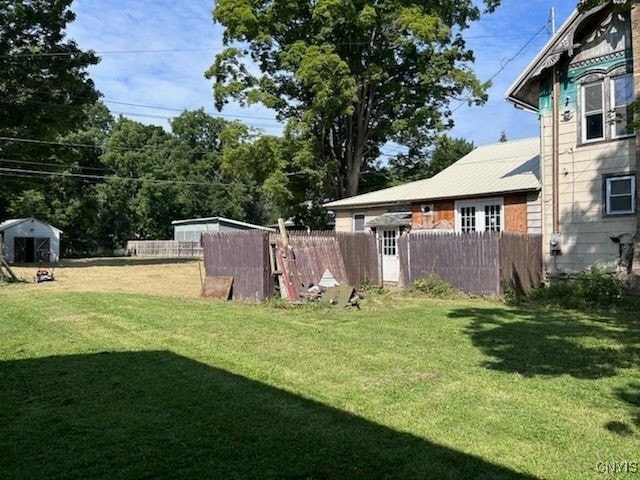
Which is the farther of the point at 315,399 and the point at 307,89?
the point at 307,89

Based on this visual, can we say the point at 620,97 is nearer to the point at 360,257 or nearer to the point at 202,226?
the point at 360,257

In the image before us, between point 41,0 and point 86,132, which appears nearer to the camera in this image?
point 41,0

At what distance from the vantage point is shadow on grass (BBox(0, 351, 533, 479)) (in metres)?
3.73


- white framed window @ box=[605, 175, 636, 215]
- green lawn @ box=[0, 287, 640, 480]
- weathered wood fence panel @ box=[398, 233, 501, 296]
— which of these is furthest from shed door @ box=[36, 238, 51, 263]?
white framed window @ box=[605, 175, 636, 215]

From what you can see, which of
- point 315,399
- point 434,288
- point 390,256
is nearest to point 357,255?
point 434,288

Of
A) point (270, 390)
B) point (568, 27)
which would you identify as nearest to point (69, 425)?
point (270, 390)

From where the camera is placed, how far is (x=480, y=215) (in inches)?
717

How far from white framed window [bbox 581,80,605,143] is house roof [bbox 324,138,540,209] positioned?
2050 millimetres

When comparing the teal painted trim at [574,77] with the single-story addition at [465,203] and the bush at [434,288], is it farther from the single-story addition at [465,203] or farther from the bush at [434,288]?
the bush at [434,288]

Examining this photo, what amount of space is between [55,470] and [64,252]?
55.2 metres

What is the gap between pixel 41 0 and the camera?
29.2 metres

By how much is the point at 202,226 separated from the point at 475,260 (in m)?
40.9

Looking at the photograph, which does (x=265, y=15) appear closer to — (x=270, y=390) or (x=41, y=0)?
(x=41, y=0)

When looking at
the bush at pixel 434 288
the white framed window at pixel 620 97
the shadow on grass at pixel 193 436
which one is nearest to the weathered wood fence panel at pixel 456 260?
the bush at pixel 434 288
